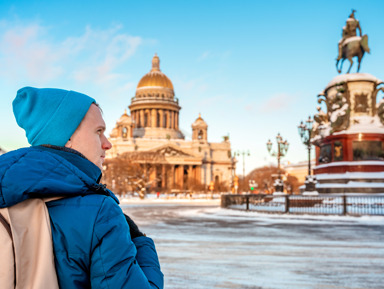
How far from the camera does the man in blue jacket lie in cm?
150

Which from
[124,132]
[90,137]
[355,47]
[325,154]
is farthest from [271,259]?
[124,132]

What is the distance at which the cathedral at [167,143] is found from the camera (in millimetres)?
89812

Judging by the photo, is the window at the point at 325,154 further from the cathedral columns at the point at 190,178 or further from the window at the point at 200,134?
the window at the point at 200,134

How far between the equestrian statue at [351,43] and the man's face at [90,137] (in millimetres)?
29856

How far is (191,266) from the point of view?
7.23 m

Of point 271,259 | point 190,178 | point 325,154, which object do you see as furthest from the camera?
point 190,178

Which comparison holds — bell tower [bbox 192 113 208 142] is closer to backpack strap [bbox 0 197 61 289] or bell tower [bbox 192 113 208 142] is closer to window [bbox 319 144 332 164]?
window [bbox 319 144 332 164]

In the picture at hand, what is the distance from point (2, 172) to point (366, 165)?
25467 mm

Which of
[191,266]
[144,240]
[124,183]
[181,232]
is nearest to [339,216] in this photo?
[181,232]

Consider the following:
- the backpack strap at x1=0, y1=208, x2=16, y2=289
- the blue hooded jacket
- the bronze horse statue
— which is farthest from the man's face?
the bronze horse statue

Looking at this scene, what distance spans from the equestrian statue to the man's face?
98.0ft

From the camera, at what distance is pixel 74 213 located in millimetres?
1536

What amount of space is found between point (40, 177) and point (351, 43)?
3062 cm

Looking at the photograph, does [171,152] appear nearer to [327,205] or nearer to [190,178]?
[190,178]
